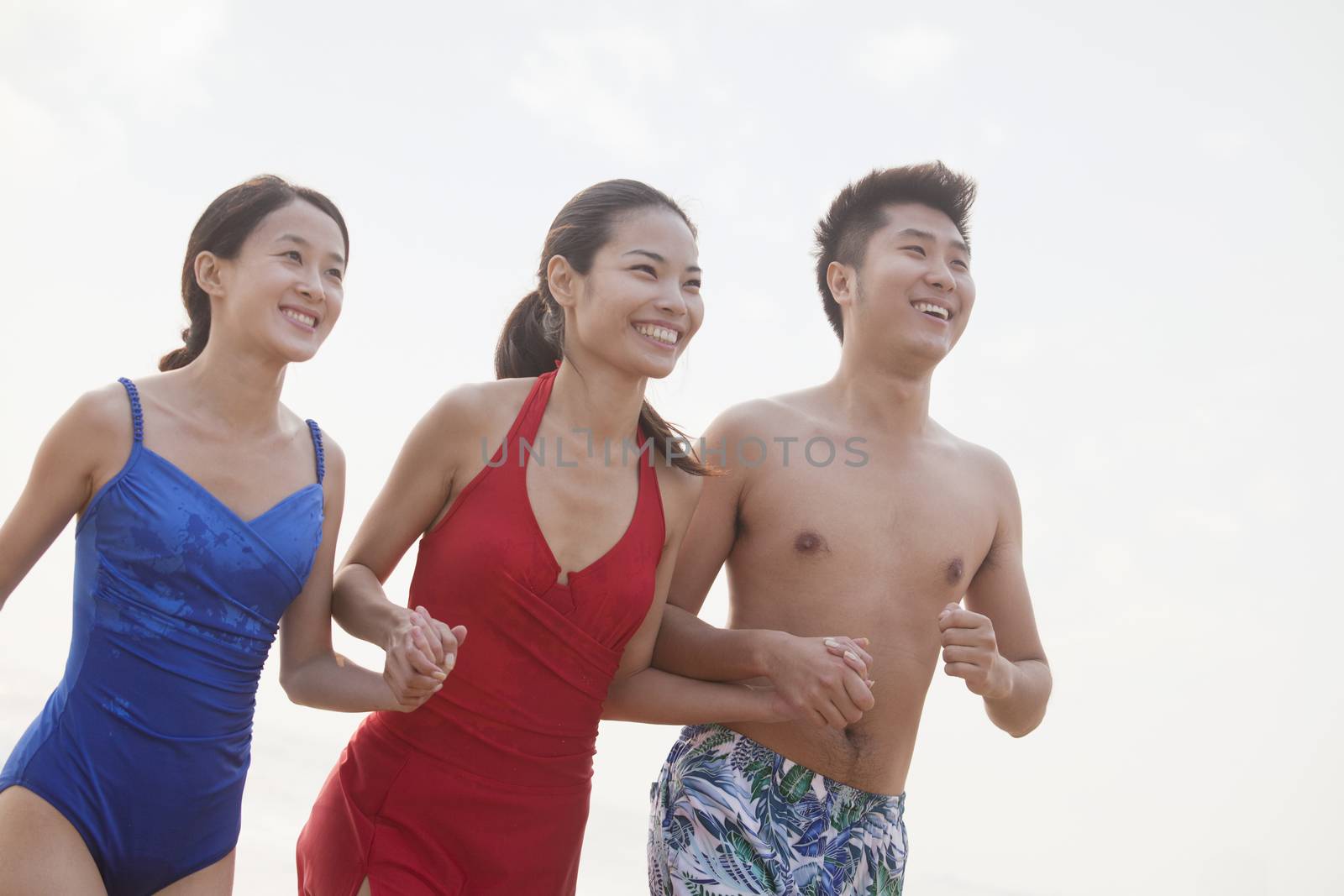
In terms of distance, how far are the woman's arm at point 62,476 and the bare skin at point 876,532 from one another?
145 cm

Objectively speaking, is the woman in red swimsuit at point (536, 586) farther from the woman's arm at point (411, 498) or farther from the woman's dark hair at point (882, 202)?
the woman's dark hair at point (882, 202)

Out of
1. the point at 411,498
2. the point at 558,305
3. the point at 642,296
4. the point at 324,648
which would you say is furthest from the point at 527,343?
the point at 324,648

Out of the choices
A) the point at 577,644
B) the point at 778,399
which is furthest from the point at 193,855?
the point at 778,399

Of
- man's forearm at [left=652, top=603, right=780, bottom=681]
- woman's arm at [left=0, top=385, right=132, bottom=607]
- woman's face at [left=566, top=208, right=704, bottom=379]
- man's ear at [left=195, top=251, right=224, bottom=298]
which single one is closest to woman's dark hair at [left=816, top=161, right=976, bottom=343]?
woman's face at [left=566, top=208, right=704, bottom=379]

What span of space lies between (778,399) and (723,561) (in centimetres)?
52

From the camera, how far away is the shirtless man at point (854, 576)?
123 inches

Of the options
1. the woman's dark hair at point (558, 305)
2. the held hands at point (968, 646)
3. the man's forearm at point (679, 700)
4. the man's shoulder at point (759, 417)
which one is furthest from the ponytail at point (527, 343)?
the held hands at point (968, 646)

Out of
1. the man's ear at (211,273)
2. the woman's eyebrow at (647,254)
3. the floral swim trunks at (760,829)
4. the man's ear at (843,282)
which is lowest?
the floral swim trunks at (760,829)

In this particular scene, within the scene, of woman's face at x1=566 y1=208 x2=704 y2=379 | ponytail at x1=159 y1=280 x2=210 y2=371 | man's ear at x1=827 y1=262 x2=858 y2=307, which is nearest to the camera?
ponytail at x1=159 y1=280 x2=210 y2=371

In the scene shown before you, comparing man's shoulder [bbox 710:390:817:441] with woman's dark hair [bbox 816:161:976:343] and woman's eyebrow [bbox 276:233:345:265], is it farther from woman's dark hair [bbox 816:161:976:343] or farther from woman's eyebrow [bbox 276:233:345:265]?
woman's eyebrow [bbox 276:233:345:265]

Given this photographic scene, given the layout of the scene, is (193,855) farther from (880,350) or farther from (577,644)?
(880,350)

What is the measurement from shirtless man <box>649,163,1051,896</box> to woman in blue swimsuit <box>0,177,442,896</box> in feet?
3.02

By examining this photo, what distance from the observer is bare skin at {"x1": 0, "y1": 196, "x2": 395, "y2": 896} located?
8.17 feet

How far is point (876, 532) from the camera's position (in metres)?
3.43
